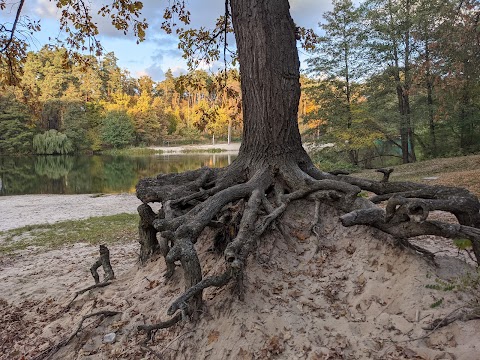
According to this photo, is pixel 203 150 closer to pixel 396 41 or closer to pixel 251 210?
pixel 396 41

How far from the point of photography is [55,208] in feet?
48.7

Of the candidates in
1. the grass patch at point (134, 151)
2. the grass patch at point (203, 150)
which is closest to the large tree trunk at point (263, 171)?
the grass patch at point (203, 150)

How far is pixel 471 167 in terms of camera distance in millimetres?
13875

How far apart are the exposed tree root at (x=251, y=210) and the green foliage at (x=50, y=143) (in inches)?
1949

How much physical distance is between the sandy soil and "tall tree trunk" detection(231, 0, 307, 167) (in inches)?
400

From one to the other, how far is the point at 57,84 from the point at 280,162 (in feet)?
185

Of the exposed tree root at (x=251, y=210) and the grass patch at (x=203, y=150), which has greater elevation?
the exposed tree root at (x=251, y=210)

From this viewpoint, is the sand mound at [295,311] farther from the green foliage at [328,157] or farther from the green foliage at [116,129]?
the green foliage at [116,129]

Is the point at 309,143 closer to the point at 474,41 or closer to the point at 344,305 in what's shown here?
the point at 474,41

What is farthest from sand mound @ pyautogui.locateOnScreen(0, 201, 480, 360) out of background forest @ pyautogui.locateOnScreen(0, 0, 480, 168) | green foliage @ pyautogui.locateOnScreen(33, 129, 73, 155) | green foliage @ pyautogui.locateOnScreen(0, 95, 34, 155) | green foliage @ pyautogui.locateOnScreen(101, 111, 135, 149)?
green foliage @ pyautogui.locateOnScreen(101, 111, 135, 149)

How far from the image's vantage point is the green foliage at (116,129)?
5369 cm

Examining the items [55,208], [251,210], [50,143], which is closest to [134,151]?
[50,143]

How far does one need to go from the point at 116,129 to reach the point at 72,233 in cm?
4799

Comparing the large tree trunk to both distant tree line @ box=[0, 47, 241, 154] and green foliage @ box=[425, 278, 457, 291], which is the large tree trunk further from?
distant tree line @ box=[0, 47, 241, 154]
